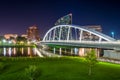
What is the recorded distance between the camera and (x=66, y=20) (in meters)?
160

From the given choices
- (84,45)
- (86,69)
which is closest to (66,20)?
(84,45)

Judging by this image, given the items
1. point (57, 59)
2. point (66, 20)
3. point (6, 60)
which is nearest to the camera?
point (6, 60)

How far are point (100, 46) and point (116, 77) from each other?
3698 centimetres

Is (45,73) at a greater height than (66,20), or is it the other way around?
(66,20)

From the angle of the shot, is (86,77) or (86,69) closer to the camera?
(86,77)

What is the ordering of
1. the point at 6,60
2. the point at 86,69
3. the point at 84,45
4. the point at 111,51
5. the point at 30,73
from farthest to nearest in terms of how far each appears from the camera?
the point at 84,45, the point at 111,51, the point at 6,60, the point at 86,69, the point at 30,73

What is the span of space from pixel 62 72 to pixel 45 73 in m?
3.62

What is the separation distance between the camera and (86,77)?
47406mm

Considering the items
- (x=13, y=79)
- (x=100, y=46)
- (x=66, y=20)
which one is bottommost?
(x=13, y=79)

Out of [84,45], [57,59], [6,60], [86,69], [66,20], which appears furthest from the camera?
[66,20]

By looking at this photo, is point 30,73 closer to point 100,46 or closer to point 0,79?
point 0,79

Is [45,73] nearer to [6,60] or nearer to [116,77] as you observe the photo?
[116,77]

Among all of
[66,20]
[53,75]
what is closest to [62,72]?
[53,75]

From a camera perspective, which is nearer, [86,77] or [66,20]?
[86,77]
